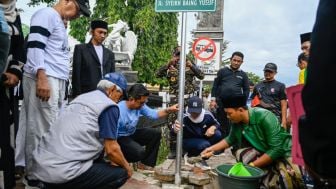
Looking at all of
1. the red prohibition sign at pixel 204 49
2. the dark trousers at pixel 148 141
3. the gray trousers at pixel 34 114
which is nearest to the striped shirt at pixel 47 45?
the gray trousers at pixel 34 114

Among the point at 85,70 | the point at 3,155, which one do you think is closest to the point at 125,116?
the point at 85,70

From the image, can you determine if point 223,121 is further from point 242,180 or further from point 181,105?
point 242,180

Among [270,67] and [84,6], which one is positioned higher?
[84,6]

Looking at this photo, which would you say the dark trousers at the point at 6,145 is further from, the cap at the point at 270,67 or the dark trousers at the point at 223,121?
the cap at the point at 270,67

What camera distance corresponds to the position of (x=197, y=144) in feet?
16.5

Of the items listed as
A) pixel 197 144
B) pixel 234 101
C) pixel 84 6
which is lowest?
pixel 197 144

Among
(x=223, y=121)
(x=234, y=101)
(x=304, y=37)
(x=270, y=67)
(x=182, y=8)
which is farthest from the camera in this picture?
(x=223, y=121)

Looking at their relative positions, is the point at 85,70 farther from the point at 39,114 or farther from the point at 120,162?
the point at 120,162

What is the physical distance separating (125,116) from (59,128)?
52.2 inches

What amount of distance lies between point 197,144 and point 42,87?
8.64 feet

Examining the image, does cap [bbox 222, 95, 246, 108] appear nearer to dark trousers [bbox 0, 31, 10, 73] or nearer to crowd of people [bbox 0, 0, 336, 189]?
crowd of people [bbox 0, 0, 336, 189]

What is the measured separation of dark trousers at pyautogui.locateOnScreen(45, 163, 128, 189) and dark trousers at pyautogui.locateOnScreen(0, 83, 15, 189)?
29 cm

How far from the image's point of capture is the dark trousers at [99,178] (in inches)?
108

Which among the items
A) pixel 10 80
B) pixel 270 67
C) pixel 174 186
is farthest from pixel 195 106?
pixel 10 80
